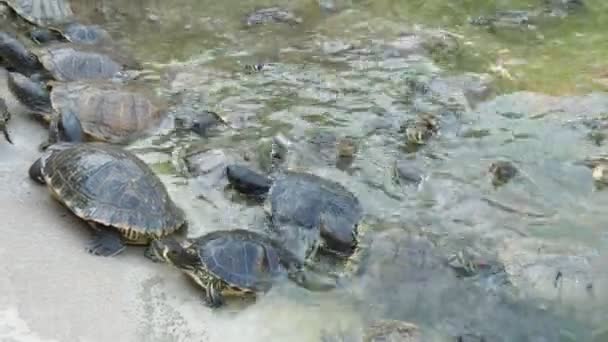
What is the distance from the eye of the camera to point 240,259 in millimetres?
5035

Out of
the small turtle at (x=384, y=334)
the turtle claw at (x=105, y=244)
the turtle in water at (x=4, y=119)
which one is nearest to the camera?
the small turtle at (x=384, y=334)

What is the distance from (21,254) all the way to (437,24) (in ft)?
22.4

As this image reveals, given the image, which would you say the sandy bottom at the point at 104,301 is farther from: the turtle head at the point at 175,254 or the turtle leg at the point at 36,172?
the turtle leg at the point at 36,172

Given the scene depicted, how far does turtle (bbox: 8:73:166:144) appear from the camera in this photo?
22.0 feet

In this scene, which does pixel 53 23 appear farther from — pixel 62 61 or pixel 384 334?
pixel 384 334

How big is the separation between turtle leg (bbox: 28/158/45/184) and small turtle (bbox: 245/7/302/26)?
4805 mm

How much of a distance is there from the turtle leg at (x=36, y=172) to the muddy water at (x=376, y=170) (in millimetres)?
85

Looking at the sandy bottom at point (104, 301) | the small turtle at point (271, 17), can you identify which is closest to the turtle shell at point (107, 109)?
the sandy bottom at point (104, 301)

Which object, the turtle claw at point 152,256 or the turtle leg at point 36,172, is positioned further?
the turtle leg at point 36,172

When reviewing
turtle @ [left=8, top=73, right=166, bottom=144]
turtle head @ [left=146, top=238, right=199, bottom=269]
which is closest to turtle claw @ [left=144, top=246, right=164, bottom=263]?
turtle head @ [left=146, top=238, right=199, bottom=269]

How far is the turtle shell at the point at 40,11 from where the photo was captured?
9242mm

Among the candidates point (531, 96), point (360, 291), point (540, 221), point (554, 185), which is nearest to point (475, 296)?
point (360, 291)

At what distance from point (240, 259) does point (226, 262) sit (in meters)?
0.10

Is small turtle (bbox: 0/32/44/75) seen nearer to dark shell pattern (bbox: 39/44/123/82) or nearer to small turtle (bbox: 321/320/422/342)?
dark shell pattern (bbox: 39/44/123/82)
